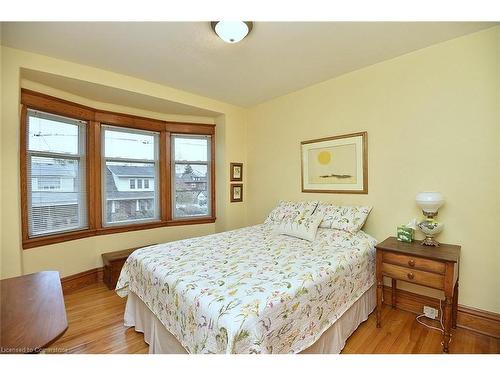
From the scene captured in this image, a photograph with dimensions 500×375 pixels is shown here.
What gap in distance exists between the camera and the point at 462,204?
6.25 ft

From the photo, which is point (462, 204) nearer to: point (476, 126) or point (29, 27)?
point (476, 126)

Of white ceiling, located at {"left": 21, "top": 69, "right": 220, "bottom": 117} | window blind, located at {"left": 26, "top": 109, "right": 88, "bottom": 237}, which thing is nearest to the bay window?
window blind, located at {"left": 26, "top": 109, "right": 88, "bottom": 237}

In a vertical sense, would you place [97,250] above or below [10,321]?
below

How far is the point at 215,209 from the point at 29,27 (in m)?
2.78

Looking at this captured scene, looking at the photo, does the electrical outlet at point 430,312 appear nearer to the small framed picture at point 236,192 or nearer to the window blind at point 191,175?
the small framed picture at point 236,192

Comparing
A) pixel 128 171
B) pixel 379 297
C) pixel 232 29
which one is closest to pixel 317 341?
pixel 379 297

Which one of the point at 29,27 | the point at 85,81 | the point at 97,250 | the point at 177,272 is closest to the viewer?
Result: the point at 177,272

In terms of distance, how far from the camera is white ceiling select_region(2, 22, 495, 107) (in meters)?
1.76

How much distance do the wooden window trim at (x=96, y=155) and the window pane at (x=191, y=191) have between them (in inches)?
4.5

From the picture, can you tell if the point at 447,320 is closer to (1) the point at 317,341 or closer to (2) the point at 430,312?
(2) the point at 430,312

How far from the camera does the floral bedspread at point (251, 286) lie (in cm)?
108

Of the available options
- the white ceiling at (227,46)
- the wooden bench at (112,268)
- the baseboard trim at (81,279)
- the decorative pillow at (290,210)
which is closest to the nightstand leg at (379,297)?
the decorative pillow at (290,210)

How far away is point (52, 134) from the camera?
2.56m
